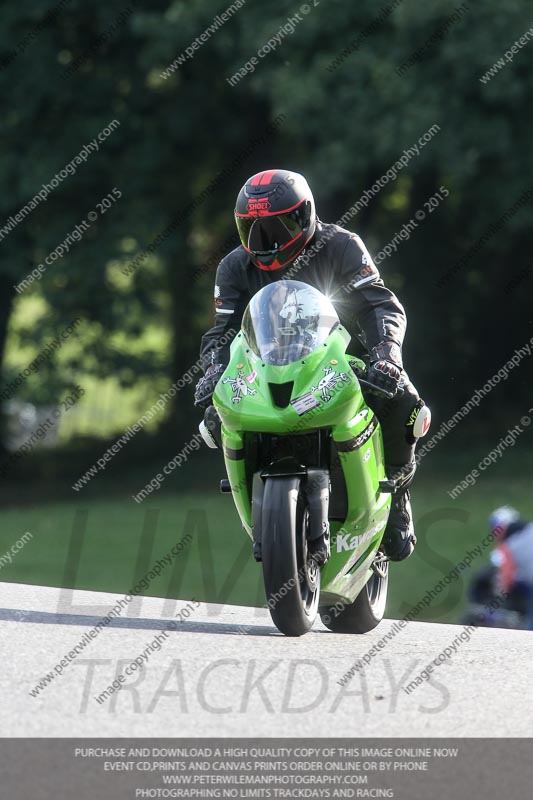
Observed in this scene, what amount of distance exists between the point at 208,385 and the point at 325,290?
748mm

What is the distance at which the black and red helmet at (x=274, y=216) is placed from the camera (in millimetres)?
5770

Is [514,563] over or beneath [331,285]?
beneath

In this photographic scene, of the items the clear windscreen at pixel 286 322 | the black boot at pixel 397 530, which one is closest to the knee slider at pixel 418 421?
the black boot at pixel 397 530

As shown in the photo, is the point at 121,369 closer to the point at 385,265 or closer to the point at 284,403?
the point at 385,265

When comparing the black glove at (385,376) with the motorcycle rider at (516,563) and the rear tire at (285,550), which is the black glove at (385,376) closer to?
the rear tire at (285,550)

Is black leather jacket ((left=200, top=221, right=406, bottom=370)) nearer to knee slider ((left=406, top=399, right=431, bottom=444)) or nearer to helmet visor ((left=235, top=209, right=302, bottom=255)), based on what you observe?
helmet visor ((left=235, top=209, right=302, bottom=255))

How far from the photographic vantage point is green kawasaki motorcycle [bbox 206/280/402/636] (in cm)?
540

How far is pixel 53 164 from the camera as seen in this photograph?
20609mm

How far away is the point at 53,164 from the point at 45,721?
17244 millimetres

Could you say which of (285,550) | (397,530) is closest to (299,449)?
(285,550)

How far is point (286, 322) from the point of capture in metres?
5.61

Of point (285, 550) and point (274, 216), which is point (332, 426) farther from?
point (274, 216)

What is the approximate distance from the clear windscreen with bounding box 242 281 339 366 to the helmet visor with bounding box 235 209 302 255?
21 cm
